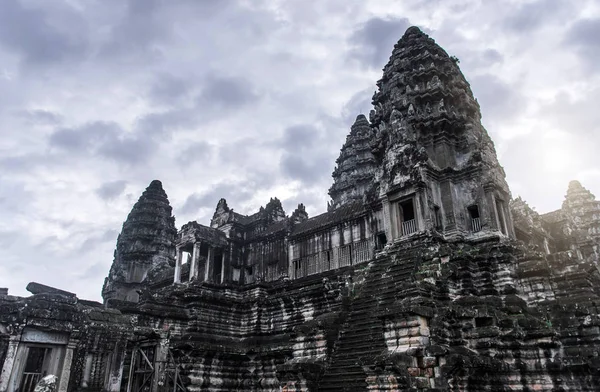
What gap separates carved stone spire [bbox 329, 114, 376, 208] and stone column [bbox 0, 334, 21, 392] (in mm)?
32208

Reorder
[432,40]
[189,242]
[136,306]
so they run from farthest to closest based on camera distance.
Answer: [189,242] → [432,40] → [136,306]

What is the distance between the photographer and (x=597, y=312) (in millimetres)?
13578

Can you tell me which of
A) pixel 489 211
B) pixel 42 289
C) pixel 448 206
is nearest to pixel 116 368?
pixel 42 289

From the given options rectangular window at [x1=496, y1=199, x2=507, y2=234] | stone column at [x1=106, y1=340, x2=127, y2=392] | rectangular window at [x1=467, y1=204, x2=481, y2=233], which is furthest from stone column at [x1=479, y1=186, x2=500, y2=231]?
stone column at [x1=106, y1=340, x2=127, y2=392]

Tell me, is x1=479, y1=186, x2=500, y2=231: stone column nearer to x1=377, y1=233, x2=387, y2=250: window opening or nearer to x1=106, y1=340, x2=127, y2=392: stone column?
x1=377, y1=233, x2=387, y2=250: window opening

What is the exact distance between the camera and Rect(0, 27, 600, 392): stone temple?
13766mm

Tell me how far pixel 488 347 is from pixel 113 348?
12421mm

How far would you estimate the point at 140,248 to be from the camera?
42.6 meters

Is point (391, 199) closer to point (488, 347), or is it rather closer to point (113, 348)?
point (488, 347)

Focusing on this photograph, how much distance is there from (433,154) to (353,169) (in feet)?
79.8

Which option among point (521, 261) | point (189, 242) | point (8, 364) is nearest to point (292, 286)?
point (189, 242)

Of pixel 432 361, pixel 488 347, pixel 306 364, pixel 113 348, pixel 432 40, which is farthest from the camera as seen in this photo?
pixel 432 40

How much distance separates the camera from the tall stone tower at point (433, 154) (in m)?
19.7

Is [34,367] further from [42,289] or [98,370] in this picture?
[42,289]
